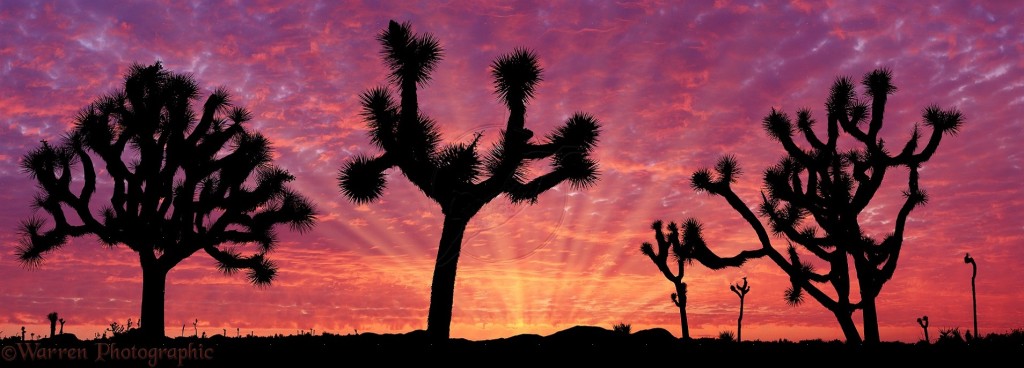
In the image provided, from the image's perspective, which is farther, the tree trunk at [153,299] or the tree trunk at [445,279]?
the tree trunk at [153,299]

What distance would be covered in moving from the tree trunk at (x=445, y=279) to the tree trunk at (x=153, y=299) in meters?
9.42

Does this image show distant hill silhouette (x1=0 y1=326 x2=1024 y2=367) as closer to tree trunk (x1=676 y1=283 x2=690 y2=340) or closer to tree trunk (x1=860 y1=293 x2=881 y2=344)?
tree trunk (x1=860 y1=293 x2=881 y2=344)

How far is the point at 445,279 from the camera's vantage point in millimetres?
14852

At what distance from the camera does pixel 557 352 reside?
11.7 m

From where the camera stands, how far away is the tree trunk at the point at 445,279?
1465 cm

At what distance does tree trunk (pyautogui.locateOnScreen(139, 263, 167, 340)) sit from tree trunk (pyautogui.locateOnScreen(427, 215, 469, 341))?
942 centimetres

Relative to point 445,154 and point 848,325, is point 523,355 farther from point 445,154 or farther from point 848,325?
point 848,325

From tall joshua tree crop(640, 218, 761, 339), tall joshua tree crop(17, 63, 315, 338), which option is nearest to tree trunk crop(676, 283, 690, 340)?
tall joshua tree crop(640, 218, 761, 339)

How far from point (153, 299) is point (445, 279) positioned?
406 inches

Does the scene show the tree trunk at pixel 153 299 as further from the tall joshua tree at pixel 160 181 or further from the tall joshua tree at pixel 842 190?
the tall joshua tree at pixel 842 190

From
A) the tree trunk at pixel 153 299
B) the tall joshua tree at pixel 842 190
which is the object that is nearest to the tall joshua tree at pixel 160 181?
the tree trunk at pixel 153 299

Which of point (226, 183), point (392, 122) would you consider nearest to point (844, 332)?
point (392, 122)

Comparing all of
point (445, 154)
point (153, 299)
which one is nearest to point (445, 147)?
point (445, 154)

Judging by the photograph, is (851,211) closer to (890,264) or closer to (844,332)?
(890,264)
